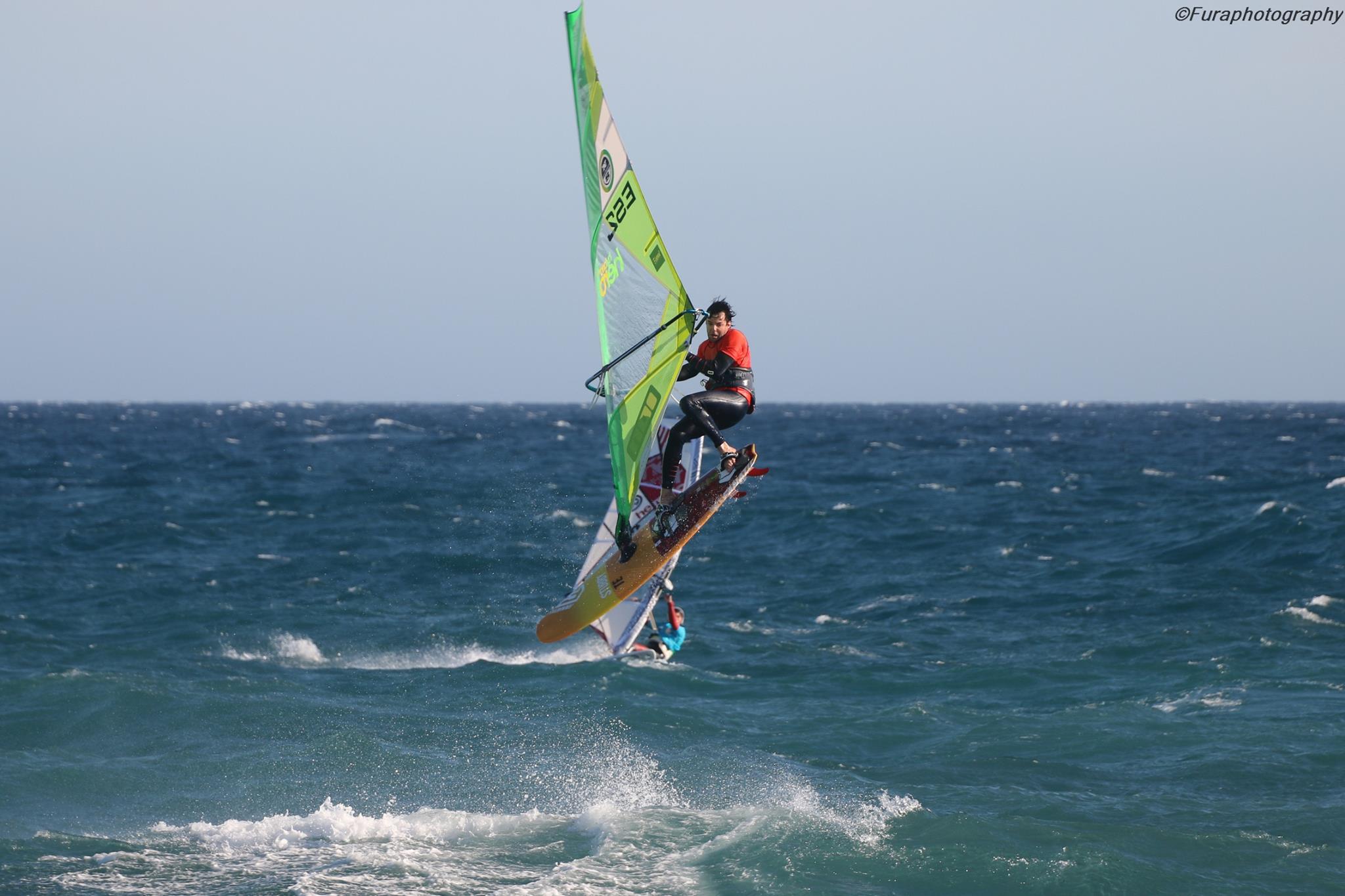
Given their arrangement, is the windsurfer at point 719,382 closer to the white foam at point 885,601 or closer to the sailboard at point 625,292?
the sailboard at point 625,292

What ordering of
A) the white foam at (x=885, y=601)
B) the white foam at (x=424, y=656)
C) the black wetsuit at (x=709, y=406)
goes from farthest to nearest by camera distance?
the white foam at (x=885, y=601) < the white foam at (x=424, y=656) < the black wetsuit at (x=709, y=406)

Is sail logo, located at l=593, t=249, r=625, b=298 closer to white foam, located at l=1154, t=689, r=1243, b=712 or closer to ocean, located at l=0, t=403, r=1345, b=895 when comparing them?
ocean, located at l=0, t=403, r=1345, b=895

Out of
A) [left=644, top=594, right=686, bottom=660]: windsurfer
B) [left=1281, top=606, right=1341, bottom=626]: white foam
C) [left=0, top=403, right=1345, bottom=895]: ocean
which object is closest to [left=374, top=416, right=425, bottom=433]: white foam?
[left=0, top=403, right=1345, bottom=895]: ocean

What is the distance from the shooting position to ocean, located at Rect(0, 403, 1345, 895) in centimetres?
1119

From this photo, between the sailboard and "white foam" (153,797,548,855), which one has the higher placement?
the sailboard

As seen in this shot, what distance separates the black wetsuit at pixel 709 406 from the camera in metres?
11.1

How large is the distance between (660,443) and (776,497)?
91.6 ft

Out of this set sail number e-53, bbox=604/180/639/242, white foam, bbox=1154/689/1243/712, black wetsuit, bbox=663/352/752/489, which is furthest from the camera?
white foam, bbox=1154/689/1243/712

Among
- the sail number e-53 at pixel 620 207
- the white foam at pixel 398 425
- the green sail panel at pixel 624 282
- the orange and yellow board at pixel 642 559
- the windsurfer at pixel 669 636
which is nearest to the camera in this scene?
the green sail panel at pixel 624 282

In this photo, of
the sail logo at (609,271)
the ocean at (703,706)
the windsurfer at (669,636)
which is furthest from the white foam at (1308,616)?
the sail logo at (609,271)

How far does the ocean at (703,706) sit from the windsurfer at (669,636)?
1.60 m

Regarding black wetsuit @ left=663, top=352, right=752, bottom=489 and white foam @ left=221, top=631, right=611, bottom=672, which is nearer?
black wetsuit @ left=663, top=352, right=752, bottom=489

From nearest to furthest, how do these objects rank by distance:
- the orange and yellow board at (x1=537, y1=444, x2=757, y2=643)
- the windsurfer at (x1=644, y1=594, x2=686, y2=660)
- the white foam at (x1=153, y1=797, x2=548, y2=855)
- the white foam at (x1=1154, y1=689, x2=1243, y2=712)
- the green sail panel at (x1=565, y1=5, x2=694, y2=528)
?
the green sail panel at (x1=565, y1=5, x2=694, y2=528), the white foam at (x1=153, y1=797, x2=548, y2=855), the orange and yellow board at (x1=537, y1=444, x2=757, y2=643), the windsurfer at (x1=644, y1=594, x2=686, y2=660), the white foam at (x1=1154, y1=689, x2=1243, y2=712)

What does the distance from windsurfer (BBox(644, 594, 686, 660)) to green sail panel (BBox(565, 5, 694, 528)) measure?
6.23 feet
